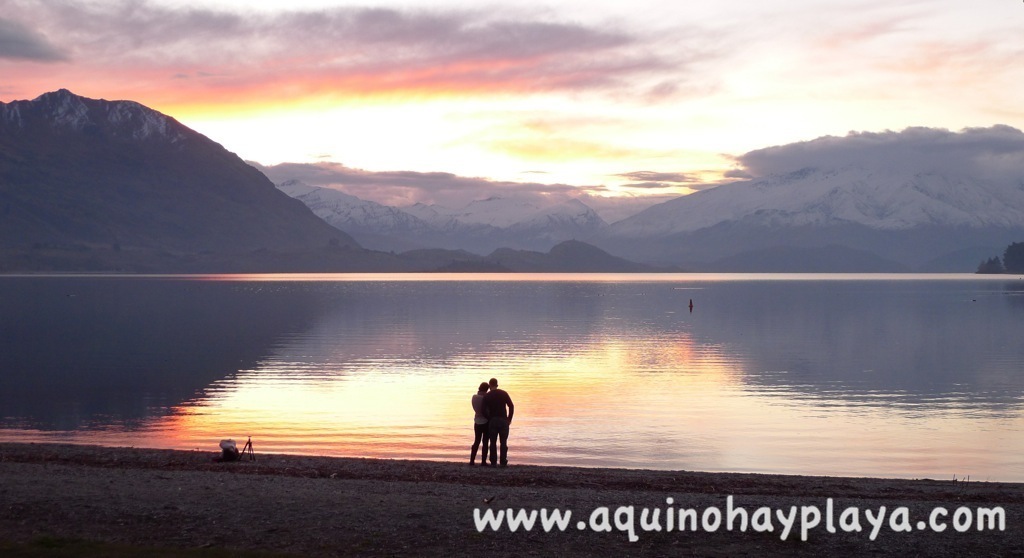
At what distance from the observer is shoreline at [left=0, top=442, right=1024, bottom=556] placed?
1998 centimetres

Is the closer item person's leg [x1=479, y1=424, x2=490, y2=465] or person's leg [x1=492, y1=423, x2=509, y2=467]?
person's leg [x1=492, y1=423, x2=509, y2=467]

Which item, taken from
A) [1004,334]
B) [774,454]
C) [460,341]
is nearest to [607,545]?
[774,454]

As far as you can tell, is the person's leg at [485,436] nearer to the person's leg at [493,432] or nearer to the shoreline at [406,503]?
the person's leg at [493,432]

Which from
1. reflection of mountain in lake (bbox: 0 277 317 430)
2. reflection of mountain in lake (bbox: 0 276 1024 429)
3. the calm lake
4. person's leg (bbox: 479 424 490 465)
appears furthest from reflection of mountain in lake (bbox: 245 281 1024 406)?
person's leg (bbox: 479 424 490 465)

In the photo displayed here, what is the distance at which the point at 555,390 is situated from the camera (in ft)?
187

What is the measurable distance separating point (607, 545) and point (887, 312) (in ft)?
471

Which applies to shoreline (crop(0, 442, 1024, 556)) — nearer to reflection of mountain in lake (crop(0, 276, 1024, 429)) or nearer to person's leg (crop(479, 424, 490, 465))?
person's leg (crop(479, 424, 490, 465))

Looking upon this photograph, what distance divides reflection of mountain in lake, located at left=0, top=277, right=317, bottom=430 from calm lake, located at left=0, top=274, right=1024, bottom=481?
0.92 ft

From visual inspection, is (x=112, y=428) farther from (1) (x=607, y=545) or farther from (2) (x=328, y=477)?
(1) (x=607, y=545)

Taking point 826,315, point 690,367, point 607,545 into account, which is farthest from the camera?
point 826,315

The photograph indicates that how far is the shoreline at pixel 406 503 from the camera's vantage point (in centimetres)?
1998

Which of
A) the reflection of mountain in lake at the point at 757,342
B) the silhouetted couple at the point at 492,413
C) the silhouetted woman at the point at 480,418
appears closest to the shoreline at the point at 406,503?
the silhouetted woman at the point at 480,418

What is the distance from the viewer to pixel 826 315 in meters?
143

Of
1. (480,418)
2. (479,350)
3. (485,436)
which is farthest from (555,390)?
(480,418)
